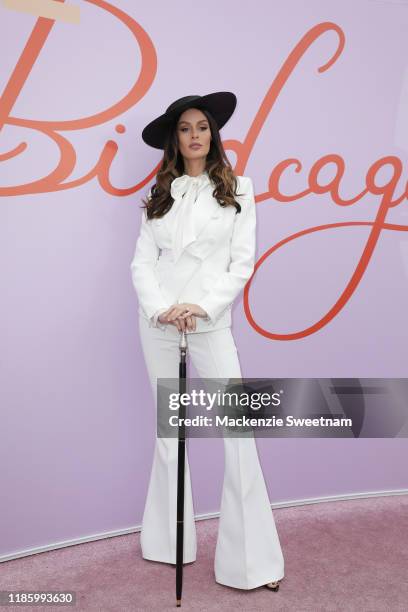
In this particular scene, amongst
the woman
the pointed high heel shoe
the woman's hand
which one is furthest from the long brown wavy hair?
the pointed high heel shoe

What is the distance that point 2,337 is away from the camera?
2611mm

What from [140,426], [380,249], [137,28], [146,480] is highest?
[137,28]

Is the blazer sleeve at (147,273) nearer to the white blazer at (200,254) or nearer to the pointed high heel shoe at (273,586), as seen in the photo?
the white blazer at (200,254)

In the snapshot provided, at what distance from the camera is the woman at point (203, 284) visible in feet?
7.97

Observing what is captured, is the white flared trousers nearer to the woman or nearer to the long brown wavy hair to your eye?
the woman

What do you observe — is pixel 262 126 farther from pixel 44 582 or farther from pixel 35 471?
pixel 44 582

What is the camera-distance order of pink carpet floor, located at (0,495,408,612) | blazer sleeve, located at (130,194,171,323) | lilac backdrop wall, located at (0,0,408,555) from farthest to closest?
1. lilac backdrop wall, located at (0,0,408,555)
2. blazer sleeve, located at (130,194,171,323)
3. pink carpet floor, located at (0,495,408,612)

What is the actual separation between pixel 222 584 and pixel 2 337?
134 centimetres

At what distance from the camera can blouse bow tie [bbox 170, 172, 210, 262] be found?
2465 millimetres

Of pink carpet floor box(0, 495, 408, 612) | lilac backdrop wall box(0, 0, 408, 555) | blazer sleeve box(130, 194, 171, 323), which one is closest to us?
pink carpet floor box(0, 495, 408, 612)

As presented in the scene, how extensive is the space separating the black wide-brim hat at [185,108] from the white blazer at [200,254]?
250 millimetres

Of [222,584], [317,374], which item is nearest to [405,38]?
[317,374]

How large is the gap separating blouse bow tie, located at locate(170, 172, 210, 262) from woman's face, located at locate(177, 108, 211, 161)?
10 centimetres

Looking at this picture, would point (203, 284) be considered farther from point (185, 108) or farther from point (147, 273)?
point (185, 108)
